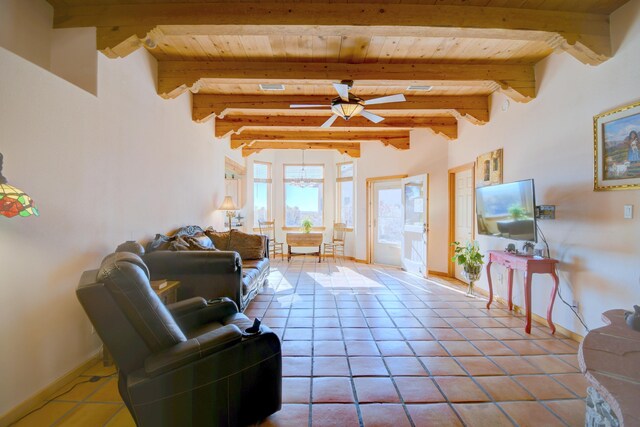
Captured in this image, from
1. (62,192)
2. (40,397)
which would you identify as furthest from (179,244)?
(40,397)

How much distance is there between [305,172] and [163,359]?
6594mm

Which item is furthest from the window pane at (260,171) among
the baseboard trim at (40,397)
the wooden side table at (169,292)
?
the baseboard trim at (40,397)

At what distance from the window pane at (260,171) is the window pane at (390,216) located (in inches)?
117

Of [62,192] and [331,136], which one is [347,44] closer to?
[62,192]

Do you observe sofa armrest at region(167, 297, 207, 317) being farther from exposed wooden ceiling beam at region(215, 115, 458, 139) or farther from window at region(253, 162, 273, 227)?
window at region(253, 162, 273, 227)

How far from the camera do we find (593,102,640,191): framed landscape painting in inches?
86.4

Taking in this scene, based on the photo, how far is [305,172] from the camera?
7.64m

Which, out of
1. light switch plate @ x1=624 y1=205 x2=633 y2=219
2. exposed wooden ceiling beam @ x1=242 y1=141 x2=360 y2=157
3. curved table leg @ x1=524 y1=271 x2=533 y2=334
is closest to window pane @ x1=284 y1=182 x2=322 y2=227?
exposed wooden ceiling beam @ x1=242 y1=141 x2=360 y2=157

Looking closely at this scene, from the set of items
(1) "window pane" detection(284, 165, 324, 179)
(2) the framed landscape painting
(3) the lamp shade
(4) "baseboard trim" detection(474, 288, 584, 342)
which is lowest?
(4) "baseboard trim" detection(474, 288, 584, 342)

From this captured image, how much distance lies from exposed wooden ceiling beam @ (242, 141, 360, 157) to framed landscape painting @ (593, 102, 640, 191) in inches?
184

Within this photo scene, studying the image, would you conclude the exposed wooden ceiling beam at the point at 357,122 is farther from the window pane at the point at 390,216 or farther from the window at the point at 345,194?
the window at the point at 345,194

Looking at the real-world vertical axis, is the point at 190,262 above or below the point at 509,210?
below

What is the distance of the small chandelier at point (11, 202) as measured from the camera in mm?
1398

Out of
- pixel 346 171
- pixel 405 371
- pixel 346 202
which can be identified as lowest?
pixel 405 371
